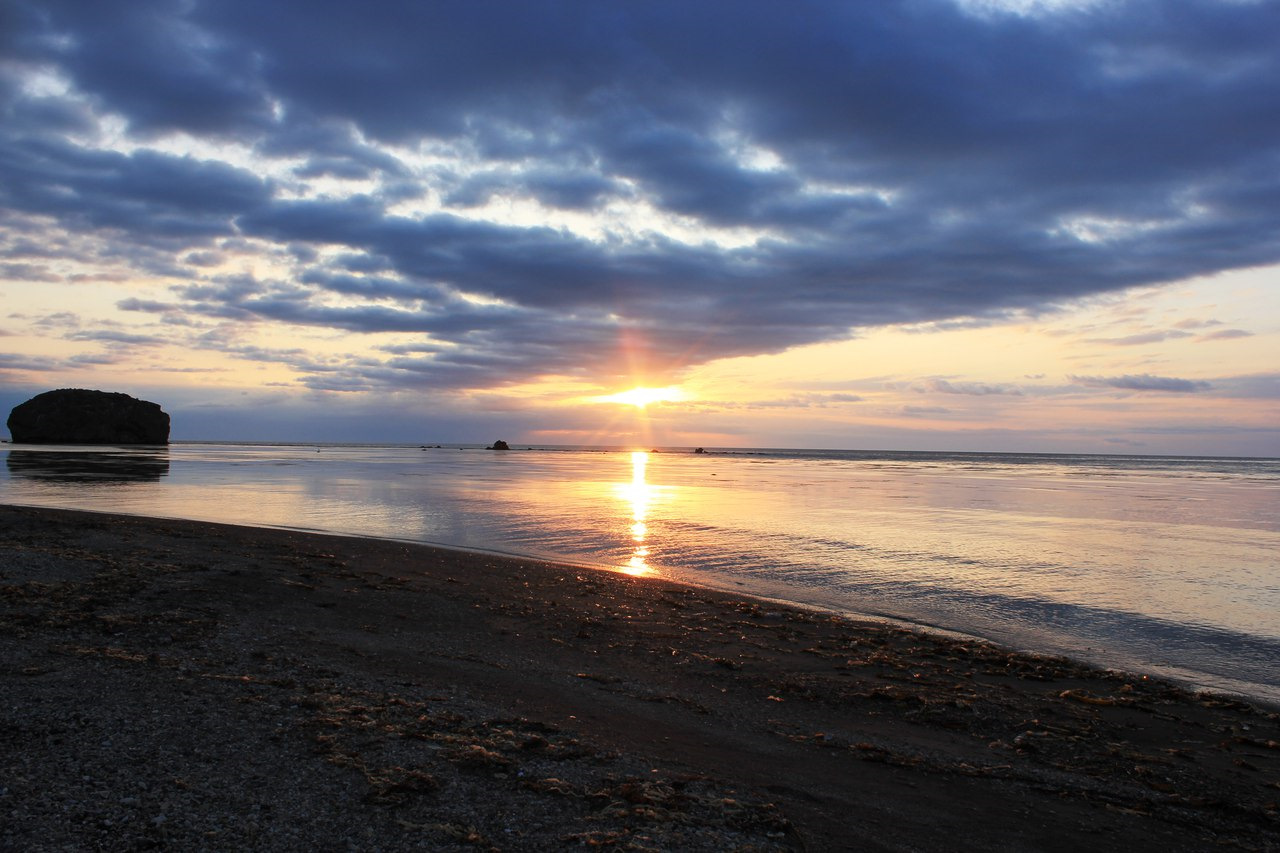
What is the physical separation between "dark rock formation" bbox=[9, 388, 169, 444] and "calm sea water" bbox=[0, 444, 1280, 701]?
115 metres

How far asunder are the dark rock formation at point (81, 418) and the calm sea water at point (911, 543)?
4523 inches

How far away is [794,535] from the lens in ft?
76.1

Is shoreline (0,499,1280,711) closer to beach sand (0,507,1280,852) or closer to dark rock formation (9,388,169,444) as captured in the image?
beach sand (0,507,1280,852)

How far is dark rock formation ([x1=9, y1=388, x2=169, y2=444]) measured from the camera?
135875mm

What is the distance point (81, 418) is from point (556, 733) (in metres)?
166

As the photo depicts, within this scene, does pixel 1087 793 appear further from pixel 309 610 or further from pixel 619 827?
pixel 309 610

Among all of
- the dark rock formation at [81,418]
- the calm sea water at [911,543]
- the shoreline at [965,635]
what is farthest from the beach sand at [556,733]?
the dark rock formation at [81,418]

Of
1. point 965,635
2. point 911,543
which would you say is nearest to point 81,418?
point 911,543

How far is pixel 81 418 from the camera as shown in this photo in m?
136

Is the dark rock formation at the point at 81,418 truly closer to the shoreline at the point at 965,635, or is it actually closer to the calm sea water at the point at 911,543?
the calm sea water at the point at 911,543

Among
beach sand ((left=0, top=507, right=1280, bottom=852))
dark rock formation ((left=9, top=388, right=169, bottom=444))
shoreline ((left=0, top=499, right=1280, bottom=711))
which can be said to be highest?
dark rock formation ((left=9, top=388, right=169, bottom=444))

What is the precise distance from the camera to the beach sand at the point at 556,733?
180 inches

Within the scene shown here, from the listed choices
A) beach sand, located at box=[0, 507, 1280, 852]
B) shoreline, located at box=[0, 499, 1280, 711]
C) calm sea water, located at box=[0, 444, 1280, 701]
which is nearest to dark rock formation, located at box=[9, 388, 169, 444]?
calm sea water, located at box=[0, 444, 1280, 701]

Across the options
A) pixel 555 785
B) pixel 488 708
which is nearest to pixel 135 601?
pixel 488 708
